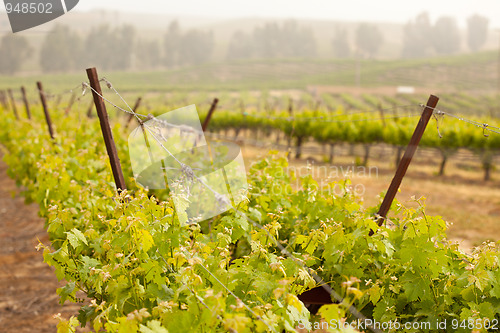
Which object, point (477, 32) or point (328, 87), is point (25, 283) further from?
point (477, 32)

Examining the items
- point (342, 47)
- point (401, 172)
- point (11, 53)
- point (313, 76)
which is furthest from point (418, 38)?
point (401, 172)

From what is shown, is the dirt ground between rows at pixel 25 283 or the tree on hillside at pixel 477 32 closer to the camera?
the dirt ground between rows at pixel 25 283

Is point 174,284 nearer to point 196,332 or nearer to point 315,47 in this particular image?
point 196,332

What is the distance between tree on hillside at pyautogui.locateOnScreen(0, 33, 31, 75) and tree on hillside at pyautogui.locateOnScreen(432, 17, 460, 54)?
11398 cm

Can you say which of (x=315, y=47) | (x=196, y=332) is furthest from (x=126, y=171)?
(x=315, y=47)

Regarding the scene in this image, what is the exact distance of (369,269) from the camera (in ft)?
9.77

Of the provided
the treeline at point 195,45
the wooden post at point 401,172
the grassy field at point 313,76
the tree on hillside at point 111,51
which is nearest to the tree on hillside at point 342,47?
the treeline at point 195,45

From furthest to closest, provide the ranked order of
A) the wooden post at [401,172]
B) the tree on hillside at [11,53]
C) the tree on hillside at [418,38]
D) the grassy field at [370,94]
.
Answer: the tree on hillside at [418,38] < the tree on hillside at [11,53] < the grassy field at [370,94] < the wooden post at [401,172]

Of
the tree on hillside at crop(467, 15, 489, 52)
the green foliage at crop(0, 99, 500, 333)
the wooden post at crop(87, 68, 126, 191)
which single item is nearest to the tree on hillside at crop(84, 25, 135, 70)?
the tree on hillside at crop(467, 15, 489, 52)

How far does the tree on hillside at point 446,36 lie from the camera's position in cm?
13812

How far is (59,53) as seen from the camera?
107 meters

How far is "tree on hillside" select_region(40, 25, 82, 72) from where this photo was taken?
105m

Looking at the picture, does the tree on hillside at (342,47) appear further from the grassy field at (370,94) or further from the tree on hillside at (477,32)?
the grassy field at (370,94)

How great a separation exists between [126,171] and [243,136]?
1992 centimetres
